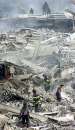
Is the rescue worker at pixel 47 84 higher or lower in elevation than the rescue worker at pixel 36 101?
higher

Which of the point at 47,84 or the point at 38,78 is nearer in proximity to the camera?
the point at 47,84

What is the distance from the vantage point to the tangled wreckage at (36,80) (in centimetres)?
1316

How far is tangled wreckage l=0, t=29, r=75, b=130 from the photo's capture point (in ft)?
43.2

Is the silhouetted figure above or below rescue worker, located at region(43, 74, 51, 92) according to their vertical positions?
below

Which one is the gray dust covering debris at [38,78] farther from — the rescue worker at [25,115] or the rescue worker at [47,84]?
the rescue worker at [25,115]

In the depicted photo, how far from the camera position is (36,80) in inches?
666

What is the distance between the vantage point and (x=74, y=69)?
18.7 m

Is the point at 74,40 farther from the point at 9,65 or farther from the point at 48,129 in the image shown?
the point at 48,129

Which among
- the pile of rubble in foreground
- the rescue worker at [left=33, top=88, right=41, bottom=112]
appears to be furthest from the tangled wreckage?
the rescue worker at [left=33, top=88, right=41, bottom=112]

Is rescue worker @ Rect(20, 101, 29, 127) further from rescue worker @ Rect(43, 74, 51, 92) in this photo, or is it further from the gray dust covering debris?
rescue worker @ Rect(43, 74, 51, 92)

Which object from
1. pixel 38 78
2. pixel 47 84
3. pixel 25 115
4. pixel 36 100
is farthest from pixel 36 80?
pixel 25 115

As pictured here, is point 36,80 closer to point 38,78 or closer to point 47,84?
point 38,78

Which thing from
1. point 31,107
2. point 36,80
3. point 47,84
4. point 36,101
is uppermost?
point 36,80

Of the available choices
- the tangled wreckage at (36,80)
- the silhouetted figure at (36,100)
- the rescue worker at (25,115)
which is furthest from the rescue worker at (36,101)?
the rescue worker at (25,115)
